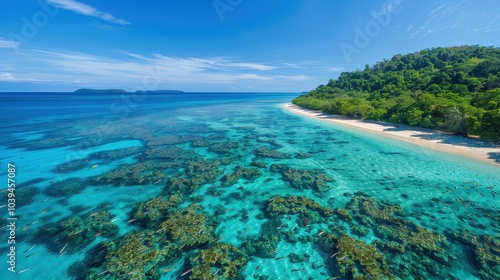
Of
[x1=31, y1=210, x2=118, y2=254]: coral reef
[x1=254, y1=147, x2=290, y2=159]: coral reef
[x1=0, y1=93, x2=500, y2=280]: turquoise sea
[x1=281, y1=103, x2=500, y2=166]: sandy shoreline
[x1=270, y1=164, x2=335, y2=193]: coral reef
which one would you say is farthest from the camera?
[x1=254, y1=147, x2=290, y2=159]: coral reef

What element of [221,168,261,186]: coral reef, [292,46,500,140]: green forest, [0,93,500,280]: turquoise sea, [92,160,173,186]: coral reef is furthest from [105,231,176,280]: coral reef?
[292,46,500,140]: green forest

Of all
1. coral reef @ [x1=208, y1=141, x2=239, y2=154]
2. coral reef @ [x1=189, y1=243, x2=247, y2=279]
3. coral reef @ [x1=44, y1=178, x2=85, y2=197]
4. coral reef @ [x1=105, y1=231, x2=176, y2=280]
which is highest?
coral reef @ [x1=189, y1=243, x2=247, y2=279]

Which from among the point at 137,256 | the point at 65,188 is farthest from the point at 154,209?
the point at 65,188

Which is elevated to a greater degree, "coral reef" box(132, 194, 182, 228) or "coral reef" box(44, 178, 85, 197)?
"coral reef" box(132, 194, 182, 228)

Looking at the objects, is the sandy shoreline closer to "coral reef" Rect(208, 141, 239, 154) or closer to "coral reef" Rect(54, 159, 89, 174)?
"coral reef" Rect(208, 141, 239, 154)

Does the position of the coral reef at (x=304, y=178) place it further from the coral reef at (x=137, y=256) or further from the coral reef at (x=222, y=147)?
the coral reef at (x=137, y=256)

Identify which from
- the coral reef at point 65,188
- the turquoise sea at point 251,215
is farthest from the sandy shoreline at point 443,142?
the coral reef at point 65,188

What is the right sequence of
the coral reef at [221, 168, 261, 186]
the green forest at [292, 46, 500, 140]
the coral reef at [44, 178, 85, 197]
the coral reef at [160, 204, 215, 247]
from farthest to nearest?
the green forest at [292, 46, 500, 140]
the coral reef at [221, 168, 261, 186]
the coral reef at [44, 178, 85, 197]
the coral reef at [160, 204, 215, 247]

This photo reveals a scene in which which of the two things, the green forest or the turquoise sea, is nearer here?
the turquoise sea

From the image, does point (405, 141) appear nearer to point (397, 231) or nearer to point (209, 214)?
point (397, 231)
